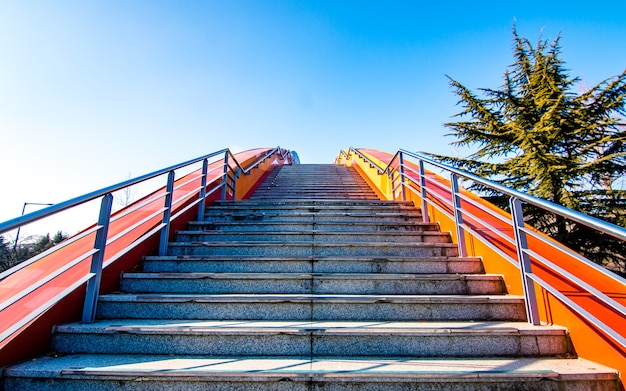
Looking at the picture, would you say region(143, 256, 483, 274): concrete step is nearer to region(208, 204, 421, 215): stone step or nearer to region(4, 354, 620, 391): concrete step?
region(4, 354, 620, 391): concrete step

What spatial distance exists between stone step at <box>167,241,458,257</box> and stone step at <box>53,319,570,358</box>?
1.14 m

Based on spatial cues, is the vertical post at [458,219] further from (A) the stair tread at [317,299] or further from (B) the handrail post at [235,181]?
(B) the handrail post at [235,181]

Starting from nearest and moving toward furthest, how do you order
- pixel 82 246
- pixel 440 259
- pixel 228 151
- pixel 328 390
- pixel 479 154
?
1. pixel 328 390
2. pixel 82 246
3. pixel 440 259
4. pixel 228 151
5. pixel 479 154

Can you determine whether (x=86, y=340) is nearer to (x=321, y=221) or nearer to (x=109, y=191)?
(x=109, y=191)

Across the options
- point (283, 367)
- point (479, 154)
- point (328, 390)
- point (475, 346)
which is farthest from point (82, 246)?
point (479, 154)

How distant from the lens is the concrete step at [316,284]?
2.44 metres

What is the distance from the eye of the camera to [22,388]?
1.57m

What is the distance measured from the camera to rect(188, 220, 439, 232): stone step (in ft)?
11.6

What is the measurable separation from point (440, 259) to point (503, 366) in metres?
1.15

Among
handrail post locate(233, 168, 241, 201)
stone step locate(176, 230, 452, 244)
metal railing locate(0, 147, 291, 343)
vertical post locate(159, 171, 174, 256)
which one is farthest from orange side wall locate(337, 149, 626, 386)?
handrail post locate(233, 168, 241, 201)

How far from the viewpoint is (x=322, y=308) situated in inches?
85.2

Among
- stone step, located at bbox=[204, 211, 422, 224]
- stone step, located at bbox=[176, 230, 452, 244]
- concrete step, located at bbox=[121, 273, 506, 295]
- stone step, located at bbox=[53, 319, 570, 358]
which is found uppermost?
stone step, located at bbox=[204, 211, 422, 224]

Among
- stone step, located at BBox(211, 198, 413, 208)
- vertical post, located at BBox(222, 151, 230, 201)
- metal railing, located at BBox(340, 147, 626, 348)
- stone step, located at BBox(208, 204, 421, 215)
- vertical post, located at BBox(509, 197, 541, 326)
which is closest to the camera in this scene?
metal railing, located at BBox(340, 147, 626, 348)

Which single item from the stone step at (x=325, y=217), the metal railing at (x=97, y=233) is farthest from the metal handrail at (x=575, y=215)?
the metal railing at (x=97, y=233)
